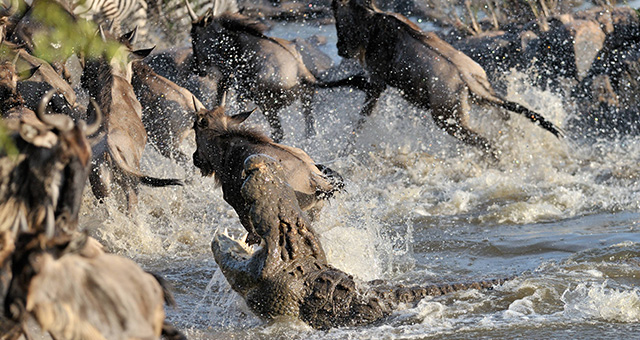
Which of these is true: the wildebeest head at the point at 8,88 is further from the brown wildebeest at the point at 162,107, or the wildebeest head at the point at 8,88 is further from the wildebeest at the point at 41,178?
the wildebeest at the point at 41,178

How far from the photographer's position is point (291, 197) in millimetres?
4551

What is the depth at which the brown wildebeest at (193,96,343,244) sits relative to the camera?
17.9ft

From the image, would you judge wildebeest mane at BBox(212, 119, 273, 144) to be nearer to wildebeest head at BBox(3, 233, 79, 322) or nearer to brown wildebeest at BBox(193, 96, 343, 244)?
brown wildebeest at BBox(193, 96, 343, 244)

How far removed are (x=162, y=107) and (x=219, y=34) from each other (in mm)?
1712

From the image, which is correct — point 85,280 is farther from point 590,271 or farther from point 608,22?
point 608,22

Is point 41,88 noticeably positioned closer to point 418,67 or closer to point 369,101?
point 418,67

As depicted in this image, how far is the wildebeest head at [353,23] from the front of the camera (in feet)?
32.0

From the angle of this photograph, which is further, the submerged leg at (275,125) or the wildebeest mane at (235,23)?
the submerged leg at (275,125)

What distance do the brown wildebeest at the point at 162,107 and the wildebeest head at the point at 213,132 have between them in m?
2.77

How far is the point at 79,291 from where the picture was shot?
210cm

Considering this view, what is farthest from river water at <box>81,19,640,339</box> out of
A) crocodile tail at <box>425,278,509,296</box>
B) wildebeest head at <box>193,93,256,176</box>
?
wildebeest head at <box>193,93,256,176</box>

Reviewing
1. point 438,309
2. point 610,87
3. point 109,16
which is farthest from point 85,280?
point 109,16

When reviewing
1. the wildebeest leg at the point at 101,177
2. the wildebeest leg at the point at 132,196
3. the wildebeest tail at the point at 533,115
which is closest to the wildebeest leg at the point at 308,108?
the wildebeest tail at the point at 533,115

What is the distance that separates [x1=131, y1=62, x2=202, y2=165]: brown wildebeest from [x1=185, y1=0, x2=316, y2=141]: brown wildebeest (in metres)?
1.30
